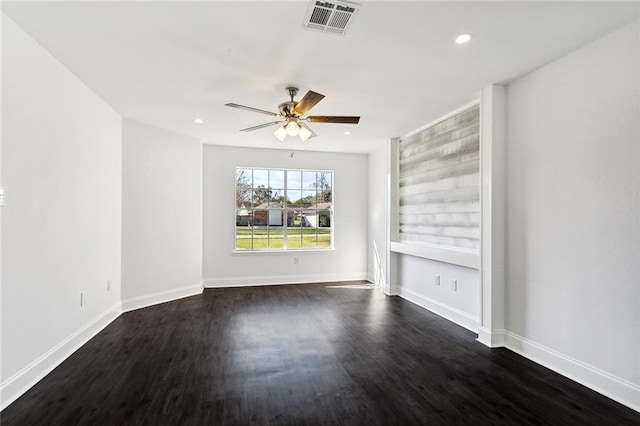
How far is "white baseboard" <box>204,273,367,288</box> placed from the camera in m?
5.88

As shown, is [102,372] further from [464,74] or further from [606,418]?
[464,74]

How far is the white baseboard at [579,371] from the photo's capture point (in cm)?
222

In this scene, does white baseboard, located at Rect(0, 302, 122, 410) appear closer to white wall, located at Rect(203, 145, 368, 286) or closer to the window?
white wall, located at Rect(203, 145, 368, 286)

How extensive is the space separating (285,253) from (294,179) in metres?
1.50

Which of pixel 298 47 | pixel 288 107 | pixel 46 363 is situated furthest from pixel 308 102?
pixel 46 363

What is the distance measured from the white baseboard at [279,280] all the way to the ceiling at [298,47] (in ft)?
10.8

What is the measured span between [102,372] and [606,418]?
3775mm

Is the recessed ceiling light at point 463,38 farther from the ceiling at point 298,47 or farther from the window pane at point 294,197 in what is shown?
the window pane at point 294,197

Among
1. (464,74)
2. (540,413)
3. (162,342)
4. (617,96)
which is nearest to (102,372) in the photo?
(162,342)

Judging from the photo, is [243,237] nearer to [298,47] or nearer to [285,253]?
[285,253]

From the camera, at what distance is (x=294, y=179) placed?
21.1ft

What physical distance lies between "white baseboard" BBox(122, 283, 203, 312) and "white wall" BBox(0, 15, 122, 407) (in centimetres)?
58

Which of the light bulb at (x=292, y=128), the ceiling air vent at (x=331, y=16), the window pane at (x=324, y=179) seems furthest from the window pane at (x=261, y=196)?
the ceiling air vent at (x=331, y=16)

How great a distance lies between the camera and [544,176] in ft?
9.34
